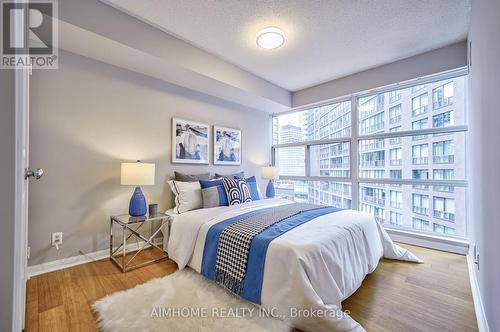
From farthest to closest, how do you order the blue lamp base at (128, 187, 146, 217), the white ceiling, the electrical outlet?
the blue lamp base at (128, 187, 146, 217)
the electrical outlet
the white ceiling

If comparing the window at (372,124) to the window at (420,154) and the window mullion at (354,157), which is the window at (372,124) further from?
the window at (420,154)

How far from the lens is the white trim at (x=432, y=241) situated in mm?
2703

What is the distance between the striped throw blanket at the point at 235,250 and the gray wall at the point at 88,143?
60.1 inches

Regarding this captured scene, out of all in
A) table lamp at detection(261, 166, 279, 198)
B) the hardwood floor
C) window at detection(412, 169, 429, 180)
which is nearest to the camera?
the hardwood floor

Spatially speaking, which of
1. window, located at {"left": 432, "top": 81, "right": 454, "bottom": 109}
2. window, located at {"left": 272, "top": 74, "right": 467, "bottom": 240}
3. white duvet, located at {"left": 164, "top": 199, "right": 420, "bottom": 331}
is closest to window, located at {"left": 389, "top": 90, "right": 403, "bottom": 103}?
window, located at {"left": 272, "top": 74, "right": 467, "bottom": 240}

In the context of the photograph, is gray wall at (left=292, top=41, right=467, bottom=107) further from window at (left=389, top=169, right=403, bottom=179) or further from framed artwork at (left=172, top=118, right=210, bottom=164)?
framed artwork at (left=172, top=118, right=210, bottom=164)

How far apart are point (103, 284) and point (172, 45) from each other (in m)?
2.60

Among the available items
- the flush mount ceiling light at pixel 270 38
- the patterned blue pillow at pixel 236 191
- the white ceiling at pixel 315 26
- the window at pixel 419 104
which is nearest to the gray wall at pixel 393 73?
the white ceiling at pixel 315 26

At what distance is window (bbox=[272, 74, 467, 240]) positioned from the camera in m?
2.85

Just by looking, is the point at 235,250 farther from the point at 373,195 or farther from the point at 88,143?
the point at 373,195

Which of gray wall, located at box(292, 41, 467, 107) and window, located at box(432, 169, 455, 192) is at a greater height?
gray wall, located at box(292, 41, 467, 107)

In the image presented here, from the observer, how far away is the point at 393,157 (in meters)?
3.32

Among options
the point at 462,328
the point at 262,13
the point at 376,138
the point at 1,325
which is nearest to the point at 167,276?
the point at 1,325

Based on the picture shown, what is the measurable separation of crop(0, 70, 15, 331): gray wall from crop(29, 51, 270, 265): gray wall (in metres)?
1.98
